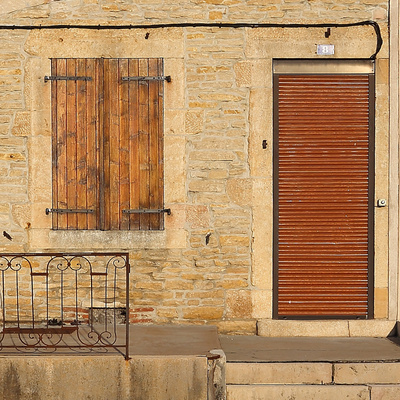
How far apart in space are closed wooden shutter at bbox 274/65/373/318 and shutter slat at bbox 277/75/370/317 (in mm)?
12

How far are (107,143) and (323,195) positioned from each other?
268 centimetres

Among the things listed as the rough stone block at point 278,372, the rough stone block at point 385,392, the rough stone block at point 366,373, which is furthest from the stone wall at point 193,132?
the rough stone block at point 385,392

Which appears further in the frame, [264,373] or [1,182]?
[1,182]

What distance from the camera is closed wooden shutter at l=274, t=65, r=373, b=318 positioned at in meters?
7.40

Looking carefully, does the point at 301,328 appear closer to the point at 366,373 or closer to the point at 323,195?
the point at 366,373

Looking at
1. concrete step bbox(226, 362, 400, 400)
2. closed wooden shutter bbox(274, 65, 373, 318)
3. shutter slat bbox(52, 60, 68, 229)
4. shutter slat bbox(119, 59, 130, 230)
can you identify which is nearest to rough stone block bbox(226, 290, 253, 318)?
closed wooden shutter bbox(274, 65, 373, 318)

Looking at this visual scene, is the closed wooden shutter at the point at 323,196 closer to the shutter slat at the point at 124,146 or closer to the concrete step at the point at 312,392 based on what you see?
the concrete step at the point at 312,392

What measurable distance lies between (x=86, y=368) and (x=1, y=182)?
105 inches

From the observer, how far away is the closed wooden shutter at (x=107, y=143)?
738 cm

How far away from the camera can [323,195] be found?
7426mm

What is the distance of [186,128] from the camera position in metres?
7.34

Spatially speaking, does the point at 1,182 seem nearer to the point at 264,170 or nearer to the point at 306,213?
the point at 264,170

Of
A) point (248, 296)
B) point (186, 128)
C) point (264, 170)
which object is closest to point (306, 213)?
point (264, 170)

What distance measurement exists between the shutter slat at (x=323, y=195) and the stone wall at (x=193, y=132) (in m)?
0.22
